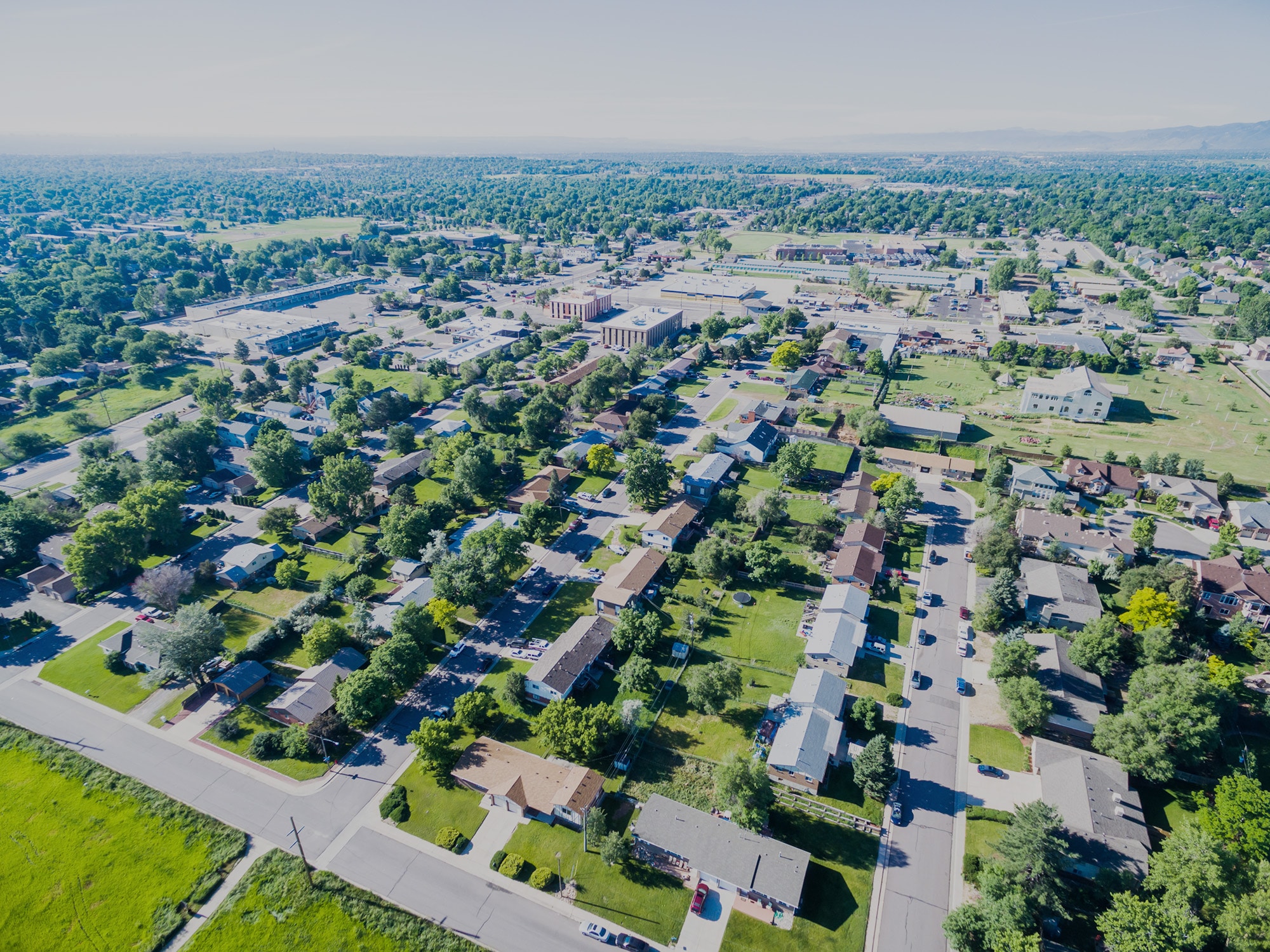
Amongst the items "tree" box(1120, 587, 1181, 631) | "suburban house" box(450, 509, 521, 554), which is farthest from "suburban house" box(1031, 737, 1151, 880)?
"suburban house" box(450, 509, 521, 554)

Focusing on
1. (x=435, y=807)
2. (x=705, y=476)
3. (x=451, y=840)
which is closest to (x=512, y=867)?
(x=451, y=840)

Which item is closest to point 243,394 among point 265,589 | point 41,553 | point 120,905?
point 41,553

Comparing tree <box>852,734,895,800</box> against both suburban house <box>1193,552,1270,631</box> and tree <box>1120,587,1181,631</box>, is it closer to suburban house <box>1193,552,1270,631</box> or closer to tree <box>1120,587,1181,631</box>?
tree <box>1120,587,1181,631</box>

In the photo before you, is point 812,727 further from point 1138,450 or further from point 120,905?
point 1138,450

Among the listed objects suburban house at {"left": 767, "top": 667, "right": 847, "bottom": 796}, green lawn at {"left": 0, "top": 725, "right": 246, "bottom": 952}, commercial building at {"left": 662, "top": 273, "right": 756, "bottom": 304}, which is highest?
commercial building at {"left": 662, "top": 273, "right": 756, "bottom": 304}

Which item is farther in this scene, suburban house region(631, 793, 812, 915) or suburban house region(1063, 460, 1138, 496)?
suburban house region(1063, 460, 1138, 496)
